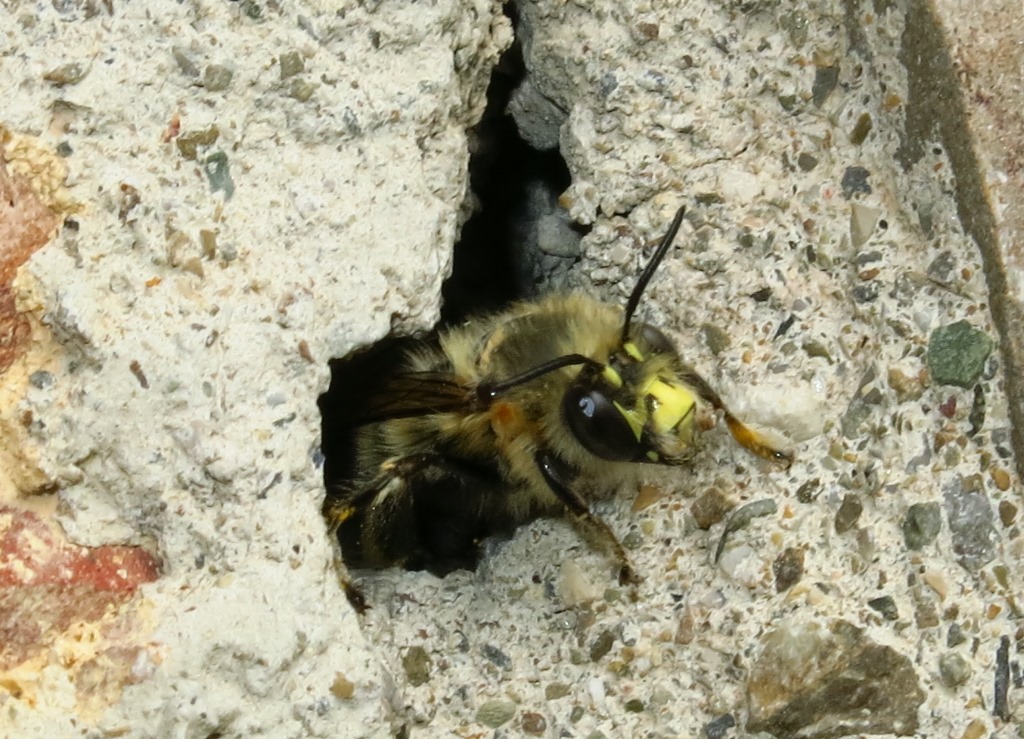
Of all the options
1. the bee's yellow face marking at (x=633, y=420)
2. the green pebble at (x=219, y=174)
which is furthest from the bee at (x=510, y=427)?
the green pebble at (x=219, y=174)

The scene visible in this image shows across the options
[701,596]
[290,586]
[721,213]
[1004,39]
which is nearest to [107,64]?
[290,586]

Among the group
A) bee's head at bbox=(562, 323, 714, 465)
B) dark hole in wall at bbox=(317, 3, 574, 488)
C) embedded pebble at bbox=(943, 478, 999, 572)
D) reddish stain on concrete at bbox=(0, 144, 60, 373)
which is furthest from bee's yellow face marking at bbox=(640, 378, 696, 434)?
reddish stain on concrete at bbox=(0, 144, 60, 373)

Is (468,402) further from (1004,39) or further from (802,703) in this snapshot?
(1004,39)

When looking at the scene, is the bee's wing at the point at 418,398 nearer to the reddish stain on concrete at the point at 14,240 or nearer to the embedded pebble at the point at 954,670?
the reddish stain on concrete at the point at 14,240

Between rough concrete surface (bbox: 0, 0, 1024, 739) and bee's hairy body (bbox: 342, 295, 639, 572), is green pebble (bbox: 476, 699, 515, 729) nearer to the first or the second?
rough concrete surface (bbox: 0, 0, 1024, 739)

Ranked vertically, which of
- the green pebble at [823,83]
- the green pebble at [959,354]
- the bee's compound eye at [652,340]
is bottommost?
the bee's compound eye at [652,340]

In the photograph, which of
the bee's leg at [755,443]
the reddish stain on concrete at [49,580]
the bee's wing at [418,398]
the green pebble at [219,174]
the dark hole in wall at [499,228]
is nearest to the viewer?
the reddish stain on concrete at [49,580]

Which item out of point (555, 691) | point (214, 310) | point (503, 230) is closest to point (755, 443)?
point (555, 691)
